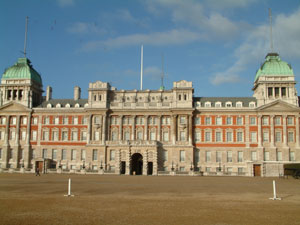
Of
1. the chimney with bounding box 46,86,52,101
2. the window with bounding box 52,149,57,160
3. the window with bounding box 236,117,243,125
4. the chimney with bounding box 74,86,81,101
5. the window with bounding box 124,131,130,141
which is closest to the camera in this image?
the window with bounding box 236,117,243,125

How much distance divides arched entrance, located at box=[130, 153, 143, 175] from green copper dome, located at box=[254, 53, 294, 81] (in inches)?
1395

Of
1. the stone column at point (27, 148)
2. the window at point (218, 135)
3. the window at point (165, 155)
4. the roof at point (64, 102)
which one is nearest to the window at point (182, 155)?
the window at point (165, 155)

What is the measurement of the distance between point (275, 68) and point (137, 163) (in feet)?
134

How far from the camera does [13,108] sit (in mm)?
85250

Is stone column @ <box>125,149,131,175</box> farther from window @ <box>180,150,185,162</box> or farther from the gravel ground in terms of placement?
the gravel ground

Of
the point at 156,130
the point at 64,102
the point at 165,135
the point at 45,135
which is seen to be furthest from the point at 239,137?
the point at 45,135

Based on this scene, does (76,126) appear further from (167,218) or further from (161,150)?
(167,218)

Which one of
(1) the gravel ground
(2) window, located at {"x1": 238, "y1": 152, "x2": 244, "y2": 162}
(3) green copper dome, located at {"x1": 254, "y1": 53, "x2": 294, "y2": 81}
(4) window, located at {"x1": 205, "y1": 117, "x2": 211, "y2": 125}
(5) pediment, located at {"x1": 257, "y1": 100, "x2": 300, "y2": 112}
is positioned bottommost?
(1) the gravel ground

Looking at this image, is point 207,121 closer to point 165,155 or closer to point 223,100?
point 223,100

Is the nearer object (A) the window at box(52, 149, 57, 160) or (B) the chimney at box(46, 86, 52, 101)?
(A) the window at box(52, 149, 57, 160)

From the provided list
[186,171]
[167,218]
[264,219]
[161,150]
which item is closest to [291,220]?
[264,219]

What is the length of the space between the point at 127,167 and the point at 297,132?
130 feet

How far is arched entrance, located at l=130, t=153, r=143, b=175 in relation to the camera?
262ft

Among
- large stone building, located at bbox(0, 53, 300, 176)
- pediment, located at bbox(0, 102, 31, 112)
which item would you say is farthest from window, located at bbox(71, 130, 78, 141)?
pediment, located at bbox(0, 102, 31, 112)
